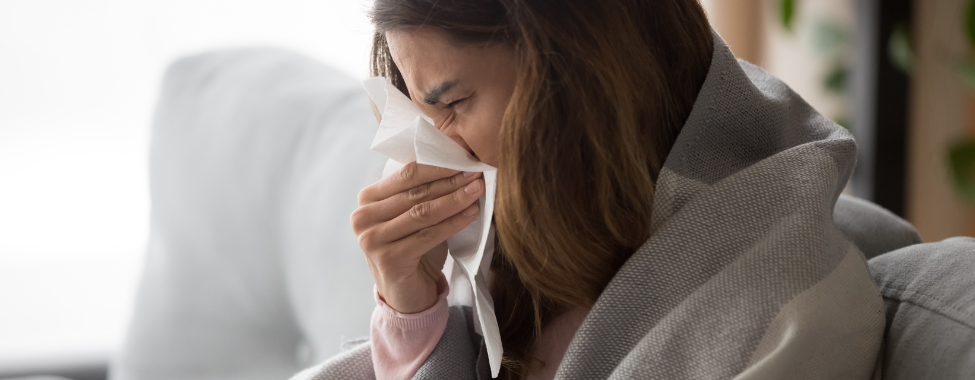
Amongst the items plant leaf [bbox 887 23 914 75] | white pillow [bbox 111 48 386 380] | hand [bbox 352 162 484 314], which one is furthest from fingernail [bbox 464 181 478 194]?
plant leaf [bbox 887 23 914 75]

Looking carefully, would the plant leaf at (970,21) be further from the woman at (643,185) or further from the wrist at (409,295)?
the wrist at (409,295)

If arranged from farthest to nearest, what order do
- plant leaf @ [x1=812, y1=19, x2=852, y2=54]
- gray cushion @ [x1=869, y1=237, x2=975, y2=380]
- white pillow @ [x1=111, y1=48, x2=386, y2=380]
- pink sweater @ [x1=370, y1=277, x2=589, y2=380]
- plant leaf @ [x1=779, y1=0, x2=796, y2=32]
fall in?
plant leaf @ [x1=812, y1=19, x2=852, y2=54] → plant leaf @ [x1=779, y1=0, x2=796, y2=32] → white pillow @ [x1=111, y1=48, x2=386, y2=380] → pink sweater @ [x1=370, y1=277, x2=589, y2=380] → gray cushion @ [x1=869, y1=237, x2=975, y2=380]

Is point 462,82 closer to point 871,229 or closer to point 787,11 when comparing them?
point 871,229

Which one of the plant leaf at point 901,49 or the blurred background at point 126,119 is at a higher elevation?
the plant leaf at point 901,49

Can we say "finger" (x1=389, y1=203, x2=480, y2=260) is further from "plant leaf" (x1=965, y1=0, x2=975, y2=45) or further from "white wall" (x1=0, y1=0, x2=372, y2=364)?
"plant leaf" (x1=965, y1=0, x2=975, y2=45)

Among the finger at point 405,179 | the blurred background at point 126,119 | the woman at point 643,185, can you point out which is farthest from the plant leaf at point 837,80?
the finger at point 405,179

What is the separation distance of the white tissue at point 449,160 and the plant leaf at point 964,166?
3.89 feet

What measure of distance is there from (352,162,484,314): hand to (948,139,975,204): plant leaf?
4.13 ft

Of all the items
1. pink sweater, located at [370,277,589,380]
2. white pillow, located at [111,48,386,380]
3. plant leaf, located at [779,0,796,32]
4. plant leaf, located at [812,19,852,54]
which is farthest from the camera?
plant leaf, located at [812,19,852,54]

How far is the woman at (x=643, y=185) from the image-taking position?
1.76 ft

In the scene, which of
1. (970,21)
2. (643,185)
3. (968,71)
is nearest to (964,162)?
(968,71)

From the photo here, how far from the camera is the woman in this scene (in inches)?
21.1

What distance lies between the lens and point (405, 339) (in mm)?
776

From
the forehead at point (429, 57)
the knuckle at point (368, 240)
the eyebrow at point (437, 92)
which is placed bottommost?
the knuckle at point (368, 240)
